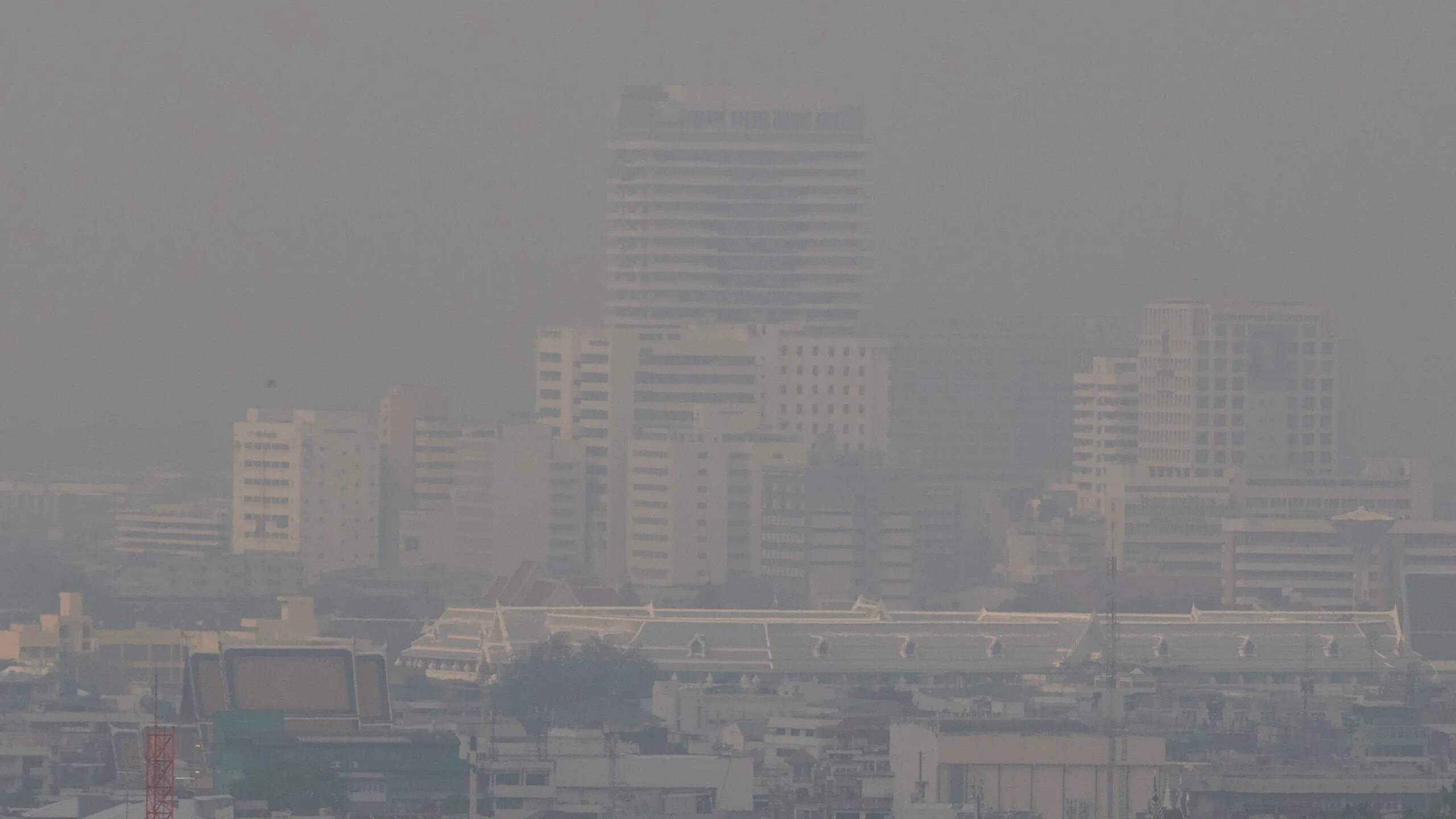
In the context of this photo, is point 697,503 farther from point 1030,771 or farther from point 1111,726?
point 1030,771

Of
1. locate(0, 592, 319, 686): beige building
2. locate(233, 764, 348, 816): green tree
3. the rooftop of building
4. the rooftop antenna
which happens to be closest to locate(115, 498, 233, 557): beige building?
the rooftop of building

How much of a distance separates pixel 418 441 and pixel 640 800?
96.0 meters

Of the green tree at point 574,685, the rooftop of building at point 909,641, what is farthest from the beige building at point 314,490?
the green tree at point 574,685

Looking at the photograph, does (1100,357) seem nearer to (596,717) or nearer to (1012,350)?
(1012,350)

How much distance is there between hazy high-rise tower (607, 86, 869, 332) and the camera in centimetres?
18400

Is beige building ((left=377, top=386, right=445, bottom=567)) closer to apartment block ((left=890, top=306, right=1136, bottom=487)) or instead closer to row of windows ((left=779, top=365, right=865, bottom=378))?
row of windows ((left=779, top=365, right=865, bottom=378))

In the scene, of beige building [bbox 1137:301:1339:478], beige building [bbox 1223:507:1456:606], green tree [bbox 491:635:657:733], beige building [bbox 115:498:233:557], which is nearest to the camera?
green tree [bbox 491:635:657:733]

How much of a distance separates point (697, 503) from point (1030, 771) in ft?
279

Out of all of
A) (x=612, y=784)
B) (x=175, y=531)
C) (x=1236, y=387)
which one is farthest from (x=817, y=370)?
(x=612, y=784)

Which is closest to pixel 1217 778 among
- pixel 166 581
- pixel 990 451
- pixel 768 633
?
pixel 768 633

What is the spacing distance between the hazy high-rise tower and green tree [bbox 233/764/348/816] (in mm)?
117759

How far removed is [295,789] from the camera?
212 ft

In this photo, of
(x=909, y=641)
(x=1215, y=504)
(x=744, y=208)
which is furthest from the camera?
(x=744, y=208)

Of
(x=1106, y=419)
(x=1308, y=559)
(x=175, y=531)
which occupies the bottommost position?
(x=1308, y=559)
